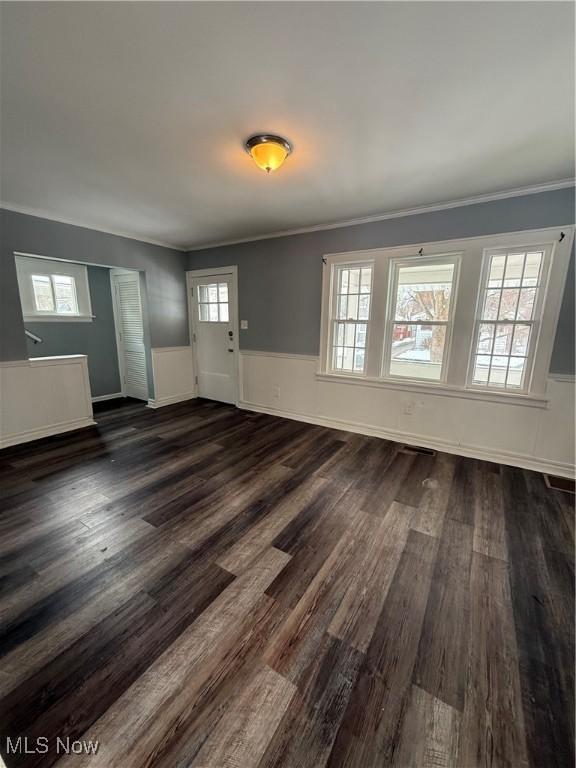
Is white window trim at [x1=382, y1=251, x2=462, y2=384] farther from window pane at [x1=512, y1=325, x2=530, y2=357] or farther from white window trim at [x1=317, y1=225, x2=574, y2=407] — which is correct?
window pane at [x1=512, y1=325, x2=530, y2=357]

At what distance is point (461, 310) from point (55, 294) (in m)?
5.45

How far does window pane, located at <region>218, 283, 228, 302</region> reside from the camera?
4.58 metres

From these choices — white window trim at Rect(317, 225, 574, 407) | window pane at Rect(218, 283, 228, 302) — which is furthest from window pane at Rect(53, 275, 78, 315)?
white window trim at Rect(317, 225, 574, 407)

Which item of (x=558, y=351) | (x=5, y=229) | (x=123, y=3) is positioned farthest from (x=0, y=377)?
(x=558, y=351)

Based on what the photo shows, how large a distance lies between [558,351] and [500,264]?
0.96 m

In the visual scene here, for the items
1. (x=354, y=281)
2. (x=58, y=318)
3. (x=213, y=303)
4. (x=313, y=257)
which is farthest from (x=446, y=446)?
(x=58, y=318)

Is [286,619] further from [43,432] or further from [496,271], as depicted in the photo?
[43,432]

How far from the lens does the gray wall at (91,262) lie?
10.2 ft

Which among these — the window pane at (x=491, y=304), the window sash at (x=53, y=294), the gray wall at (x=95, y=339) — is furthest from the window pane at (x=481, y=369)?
the window sash at (x=53, y=294)

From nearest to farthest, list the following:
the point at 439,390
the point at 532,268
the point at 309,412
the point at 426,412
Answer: the point at 532,268 → the point at 439,390 → the point at 426,412 → the point at 309,412

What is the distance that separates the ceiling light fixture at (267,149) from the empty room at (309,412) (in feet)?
0.06

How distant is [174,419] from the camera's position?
4215 mm

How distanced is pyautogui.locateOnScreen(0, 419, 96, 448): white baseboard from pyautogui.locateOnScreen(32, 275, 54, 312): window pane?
1864mm

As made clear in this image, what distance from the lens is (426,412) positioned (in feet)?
10.9
